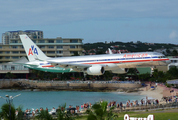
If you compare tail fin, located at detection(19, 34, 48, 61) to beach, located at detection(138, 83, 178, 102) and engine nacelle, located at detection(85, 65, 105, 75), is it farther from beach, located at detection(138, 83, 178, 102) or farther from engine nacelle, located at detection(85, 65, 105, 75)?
beach, located at detection(138, 83, 178, 102)

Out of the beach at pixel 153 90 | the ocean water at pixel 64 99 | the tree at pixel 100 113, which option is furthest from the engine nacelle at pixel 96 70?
the tree at pixel 100 113

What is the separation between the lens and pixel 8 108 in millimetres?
26078

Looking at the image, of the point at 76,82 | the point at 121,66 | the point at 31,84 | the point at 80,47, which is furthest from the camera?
the point at 80,47

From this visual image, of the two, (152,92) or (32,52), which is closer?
(32,52)

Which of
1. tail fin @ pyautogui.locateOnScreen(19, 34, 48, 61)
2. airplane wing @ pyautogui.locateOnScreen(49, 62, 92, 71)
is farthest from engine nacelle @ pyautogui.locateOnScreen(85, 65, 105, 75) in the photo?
tail fin @ pyautogui.locateOnScreen(19, 34, 48, 61)

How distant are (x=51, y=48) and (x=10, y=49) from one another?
21.4 metres

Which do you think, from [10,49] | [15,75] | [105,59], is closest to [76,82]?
[15,75]

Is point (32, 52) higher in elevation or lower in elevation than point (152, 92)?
higher

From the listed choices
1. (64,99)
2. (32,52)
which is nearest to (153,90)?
(64,99)

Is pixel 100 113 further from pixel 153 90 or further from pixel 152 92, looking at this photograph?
pixel 153 90

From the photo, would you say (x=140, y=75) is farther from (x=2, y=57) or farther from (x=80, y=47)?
(x=2, y=57)

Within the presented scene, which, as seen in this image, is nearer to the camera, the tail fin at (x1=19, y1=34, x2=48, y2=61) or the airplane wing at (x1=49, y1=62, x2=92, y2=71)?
the airplane wing at (x1=49, y1=62, x2=92, y2=71)

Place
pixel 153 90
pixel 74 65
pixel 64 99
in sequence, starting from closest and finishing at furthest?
1. pixel 74 65
2. pixel 64 99
3. pixel 153 90

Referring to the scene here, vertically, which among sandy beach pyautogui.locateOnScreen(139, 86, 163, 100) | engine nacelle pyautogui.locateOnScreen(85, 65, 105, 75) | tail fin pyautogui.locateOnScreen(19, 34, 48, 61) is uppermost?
tail fin pyautogui.locateOnScreen(19, 34, 48, 61)
